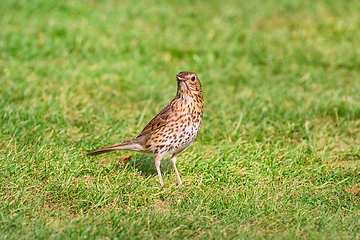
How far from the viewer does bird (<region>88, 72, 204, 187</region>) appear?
4898mm

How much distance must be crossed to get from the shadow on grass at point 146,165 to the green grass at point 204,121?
0.09ft

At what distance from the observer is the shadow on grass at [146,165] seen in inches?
213

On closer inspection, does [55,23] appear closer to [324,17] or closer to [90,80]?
[90,80]

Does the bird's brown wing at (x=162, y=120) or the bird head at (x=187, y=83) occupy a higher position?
the bird head at (x=187, y=83)

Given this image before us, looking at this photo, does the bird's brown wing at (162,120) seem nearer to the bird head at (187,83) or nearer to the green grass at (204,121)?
the bird head at (187,83)

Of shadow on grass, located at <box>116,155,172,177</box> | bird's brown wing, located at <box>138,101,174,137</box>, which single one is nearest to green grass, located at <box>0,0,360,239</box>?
shadow on grass, located at <box>116,155,172,177</box>

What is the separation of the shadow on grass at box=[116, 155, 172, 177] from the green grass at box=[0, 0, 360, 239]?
28 millimetres

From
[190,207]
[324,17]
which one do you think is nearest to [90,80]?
[190,207]

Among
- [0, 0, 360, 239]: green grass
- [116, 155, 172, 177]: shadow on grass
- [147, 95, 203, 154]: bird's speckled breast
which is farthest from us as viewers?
[116, 155, 172, 177]: shadow on grass

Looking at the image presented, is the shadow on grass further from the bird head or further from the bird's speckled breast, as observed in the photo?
the bird head

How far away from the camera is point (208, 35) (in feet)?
31.4

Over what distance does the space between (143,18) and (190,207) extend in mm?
6512

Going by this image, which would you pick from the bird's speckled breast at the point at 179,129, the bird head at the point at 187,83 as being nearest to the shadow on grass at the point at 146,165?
the bird's speckled breast at the point at 179,129

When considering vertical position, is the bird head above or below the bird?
above
